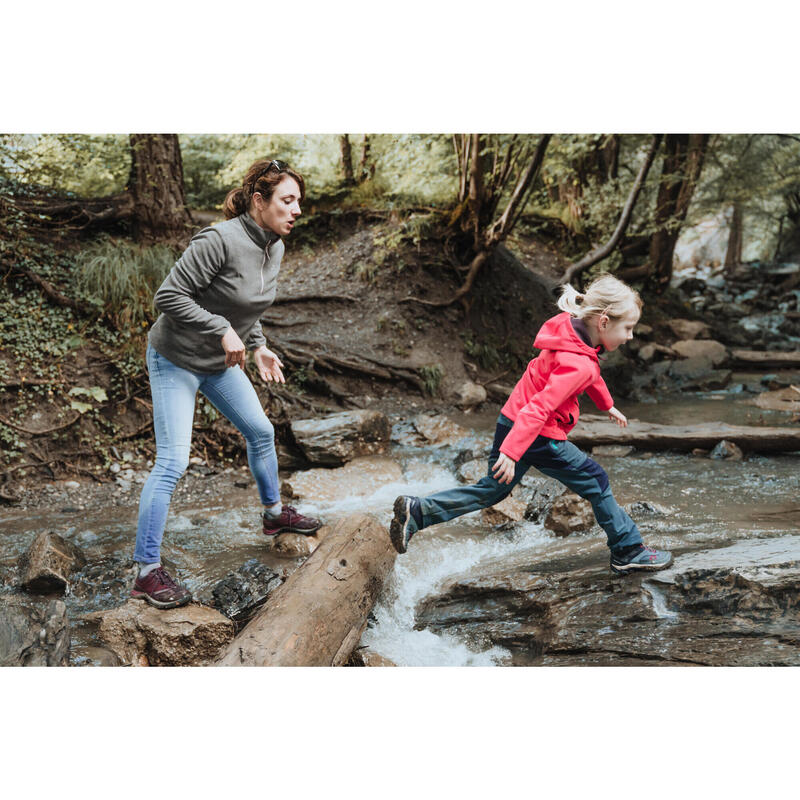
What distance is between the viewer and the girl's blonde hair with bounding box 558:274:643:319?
268 centimetres

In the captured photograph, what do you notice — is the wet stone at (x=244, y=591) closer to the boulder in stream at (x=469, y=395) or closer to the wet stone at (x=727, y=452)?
the wet stone at (x=727, y=452)

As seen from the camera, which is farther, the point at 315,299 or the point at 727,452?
the point at 315,299

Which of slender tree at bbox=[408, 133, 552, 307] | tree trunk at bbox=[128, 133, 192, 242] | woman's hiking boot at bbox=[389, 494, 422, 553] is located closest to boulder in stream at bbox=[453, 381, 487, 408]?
slender tree at bbox=[408, 133, 552, 307]

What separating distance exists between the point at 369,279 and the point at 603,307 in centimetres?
616

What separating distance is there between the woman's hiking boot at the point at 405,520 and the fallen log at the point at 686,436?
2935mm

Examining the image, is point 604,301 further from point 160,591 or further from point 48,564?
point 48,564

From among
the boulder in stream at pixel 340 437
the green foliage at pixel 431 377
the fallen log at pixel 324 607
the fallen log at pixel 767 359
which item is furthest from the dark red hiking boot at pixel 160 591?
the fallen log at pixel 767 359

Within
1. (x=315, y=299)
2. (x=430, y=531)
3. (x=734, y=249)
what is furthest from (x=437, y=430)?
(x=734, y=249)

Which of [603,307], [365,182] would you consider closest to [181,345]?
[603,307]

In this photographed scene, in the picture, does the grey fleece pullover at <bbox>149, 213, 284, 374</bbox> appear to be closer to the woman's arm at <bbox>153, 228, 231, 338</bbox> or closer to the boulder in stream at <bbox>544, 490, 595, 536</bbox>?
the woman's arm at <bbox>153, 228, 231, 338</bbox>

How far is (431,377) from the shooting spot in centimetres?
763

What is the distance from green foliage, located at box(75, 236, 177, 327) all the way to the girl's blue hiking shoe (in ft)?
14.6

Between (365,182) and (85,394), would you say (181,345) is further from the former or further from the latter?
(365,182)

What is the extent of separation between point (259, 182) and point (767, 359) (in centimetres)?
910
